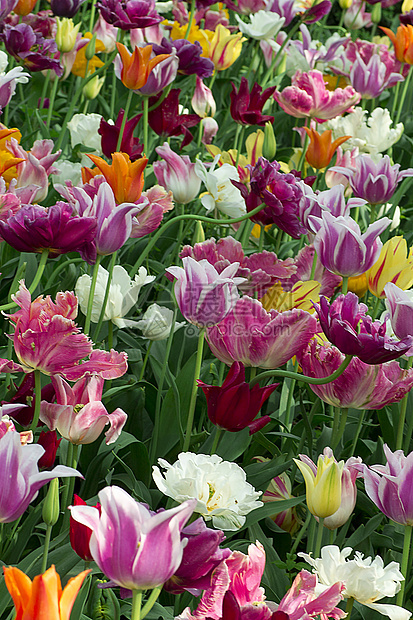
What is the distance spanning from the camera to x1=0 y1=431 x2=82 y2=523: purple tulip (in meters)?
0.61

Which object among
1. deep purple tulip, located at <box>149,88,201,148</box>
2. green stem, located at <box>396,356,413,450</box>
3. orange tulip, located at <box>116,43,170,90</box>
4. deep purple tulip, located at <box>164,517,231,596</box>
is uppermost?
orange tulip, located at <box>116,43,170,90</box>

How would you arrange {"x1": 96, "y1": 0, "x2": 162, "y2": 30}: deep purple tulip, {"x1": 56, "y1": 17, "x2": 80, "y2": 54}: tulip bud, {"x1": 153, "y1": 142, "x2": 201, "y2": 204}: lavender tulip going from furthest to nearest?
{"x1": 56, "y1": 17, "x2": 80, "y2": 54}: tulip bud, {"x1": 96, "y1": 0, "x2": 162, "y2": 30}: deep purple tulip, {"x1": 153, "y1": 142, "x2": 201, "y2": 204}: lavender tulip

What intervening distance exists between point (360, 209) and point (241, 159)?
17.4 inches

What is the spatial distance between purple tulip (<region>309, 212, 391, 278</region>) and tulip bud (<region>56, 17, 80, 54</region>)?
1.16 m

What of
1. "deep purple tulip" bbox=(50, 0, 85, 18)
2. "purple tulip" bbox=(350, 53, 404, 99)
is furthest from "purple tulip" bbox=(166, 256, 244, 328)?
"purple tulip" bbox=(350, 53, 404, 99)

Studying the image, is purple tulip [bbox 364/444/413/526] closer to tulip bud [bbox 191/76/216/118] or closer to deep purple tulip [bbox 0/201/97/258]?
deep purple tulip [bbox 0/201/97/258]

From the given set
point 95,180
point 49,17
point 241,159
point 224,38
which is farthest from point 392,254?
point 49,17

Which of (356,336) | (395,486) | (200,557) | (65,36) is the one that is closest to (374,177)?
A: (356,336)

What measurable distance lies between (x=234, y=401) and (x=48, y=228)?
34 centimetres

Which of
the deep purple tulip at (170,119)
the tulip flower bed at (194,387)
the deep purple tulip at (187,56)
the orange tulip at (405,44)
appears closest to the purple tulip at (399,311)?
the tulip flower bed at (194,387)

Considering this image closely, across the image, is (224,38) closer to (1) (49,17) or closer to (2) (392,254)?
(1) (49,17)

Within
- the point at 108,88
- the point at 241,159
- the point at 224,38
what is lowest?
the point at 108,88

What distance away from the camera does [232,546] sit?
3.37 feet

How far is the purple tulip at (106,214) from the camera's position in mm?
1043
